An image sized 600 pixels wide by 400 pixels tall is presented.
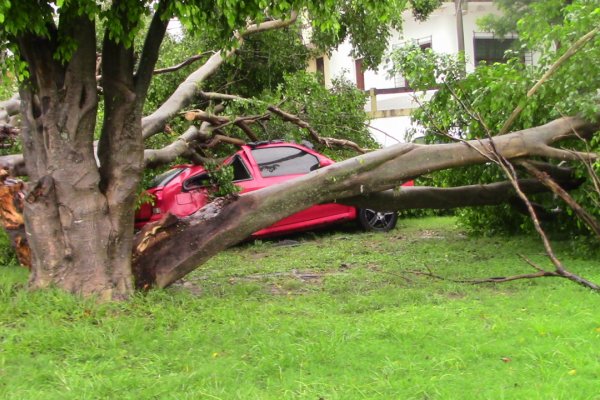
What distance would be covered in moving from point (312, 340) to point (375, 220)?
6.94 metres

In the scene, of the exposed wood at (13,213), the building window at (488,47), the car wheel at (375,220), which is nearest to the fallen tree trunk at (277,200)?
the exposed wood at (13,213)

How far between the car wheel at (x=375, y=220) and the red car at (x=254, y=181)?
30 cm

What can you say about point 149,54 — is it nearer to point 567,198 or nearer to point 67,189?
point 67,189

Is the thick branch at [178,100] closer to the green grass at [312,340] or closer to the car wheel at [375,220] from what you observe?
the green grass at [312,340]

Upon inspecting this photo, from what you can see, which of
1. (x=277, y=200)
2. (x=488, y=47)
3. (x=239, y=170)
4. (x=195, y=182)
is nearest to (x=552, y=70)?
(x=277, y=200)

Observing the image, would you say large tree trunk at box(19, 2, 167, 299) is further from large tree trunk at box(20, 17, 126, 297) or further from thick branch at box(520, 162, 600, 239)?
thick branch at box(520, 162, 600, 239)

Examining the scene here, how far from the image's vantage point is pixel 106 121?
648 centimetres

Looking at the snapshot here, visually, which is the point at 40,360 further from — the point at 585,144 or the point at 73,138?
the point at 585,144

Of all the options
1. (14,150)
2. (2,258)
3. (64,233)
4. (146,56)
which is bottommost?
(2,258)

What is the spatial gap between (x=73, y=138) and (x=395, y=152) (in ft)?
11.0

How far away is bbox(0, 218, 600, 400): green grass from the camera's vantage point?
4098 mm

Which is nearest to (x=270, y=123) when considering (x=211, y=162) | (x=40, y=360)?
(x=211, y=162)

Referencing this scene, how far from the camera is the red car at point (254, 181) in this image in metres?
10.0

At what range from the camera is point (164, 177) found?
35.1 feet
